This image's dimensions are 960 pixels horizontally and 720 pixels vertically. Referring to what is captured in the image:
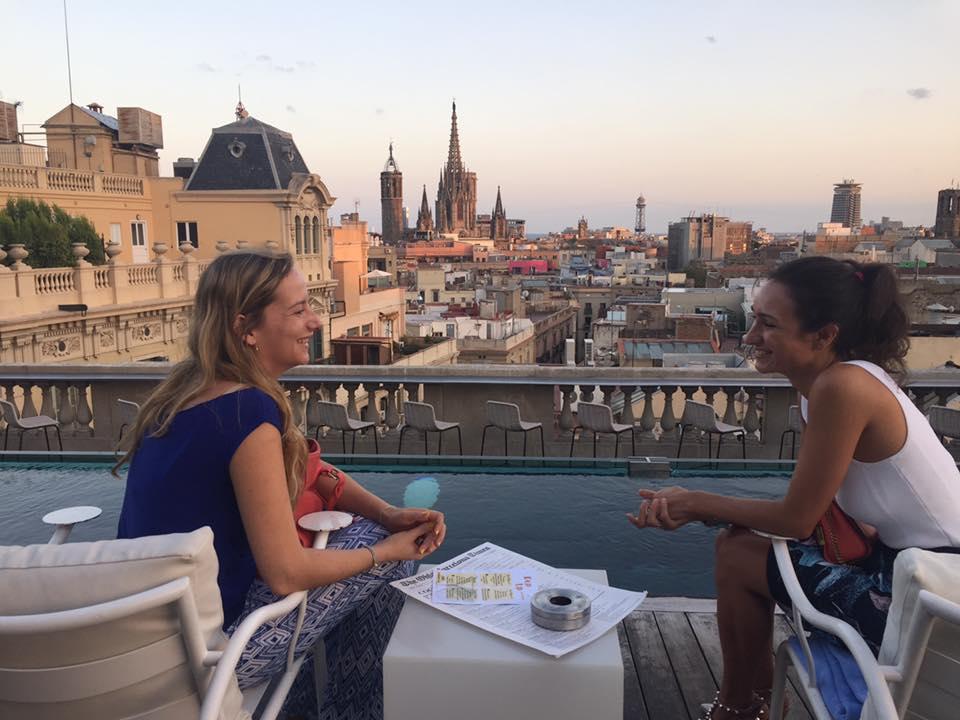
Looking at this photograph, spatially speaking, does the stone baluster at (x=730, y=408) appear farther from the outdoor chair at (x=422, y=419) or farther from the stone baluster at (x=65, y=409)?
the stone baluster at (x=65, y=409)

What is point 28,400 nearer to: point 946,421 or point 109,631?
point 109,631

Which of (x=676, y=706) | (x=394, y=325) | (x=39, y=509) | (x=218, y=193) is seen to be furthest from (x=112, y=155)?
(x=676, y=706)

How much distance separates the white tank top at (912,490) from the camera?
6.02 ft

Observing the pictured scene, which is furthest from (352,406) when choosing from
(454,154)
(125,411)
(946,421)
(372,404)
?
(454,154)

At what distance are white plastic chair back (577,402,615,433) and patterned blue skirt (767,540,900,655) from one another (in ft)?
15.0

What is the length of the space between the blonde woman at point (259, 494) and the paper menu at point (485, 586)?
127mm

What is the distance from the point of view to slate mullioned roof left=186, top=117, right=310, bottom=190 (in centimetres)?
3177

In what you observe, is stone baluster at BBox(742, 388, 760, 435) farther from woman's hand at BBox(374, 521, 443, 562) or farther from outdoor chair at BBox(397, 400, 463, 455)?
woman's hand at BBox(374, 521, 443, 562)

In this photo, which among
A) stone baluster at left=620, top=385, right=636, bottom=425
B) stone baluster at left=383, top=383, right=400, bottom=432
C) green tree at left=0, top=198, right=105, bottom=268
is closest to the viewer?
stone baluster at left=620, top=385, right=636, bottom=425

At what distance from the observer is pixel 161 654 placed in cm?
137

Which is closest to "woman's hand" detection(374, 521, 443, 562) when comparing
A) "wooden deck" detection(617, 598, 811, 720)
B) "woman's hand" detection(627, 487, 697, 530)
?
"woman's hand" detection(627, 487, 697, 530)

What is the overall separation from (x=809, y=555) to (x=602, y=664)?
27.3 inches

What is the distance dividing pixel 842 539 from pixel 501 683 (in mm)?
928

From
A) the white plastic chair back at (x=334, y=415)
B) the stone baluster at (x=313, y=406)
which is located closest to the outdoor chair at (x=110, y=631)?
the white plastic chair back at (x=334, y=415)
